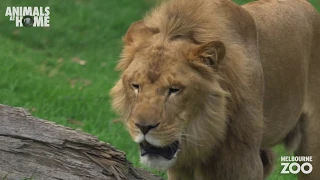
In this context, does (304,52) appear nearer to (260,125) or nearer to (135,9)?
(260,125)

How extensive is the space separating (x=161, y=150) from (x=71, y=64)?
5.62m

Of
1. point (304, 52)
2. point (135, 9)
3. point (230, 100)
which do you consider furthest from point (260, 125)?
point (135, 9)

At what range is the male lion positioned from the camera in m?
3.97

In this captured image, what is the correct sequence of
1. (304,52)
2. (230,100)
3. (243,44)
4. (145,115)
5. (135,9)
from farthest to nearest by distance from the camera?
(135,9), (304,52), (243,44), (230,100), (145,115)

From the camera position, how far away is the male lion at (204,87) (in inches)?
156

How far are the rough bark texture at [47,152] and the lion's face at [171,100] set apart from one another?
33 centimetres

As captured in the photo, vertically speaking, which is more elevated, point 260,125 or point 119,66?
point 119,66

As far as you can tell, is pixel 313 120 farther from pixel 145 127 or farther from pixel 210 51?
pixel 145 127

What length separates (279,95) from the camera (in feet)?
16.8

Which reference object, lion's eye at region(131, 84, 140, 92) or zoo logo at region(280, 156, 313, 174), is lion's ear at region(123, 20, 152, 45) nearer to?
lion's eye at region(131, 84, 140, 92)

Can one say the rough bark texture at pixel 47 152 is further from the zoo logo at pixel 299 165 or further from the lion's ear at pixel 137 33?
the zoo logo at pixel 299 165

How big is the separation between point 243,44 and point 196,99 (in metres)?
0.65

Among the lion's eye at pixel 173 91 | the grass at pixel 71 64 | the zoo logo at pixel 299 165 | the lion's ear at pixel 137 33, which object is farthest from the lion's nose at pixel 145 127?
the grass at pixel 71 64

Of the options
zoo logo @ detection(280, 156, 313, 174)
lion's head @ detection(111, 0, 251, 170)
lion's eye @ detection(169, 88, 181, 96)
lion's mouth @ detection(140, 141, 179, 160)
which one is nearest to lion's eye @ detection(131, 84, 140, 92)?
lion's head @ detection(111, 0, 251, 170)
